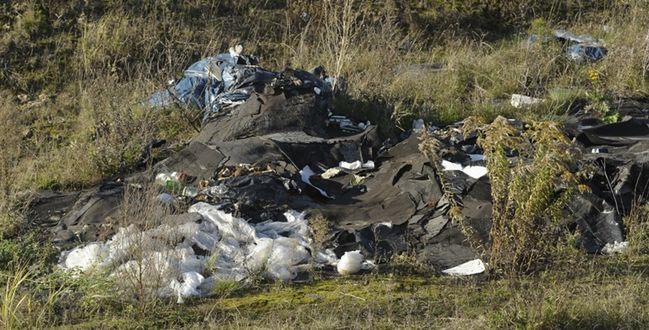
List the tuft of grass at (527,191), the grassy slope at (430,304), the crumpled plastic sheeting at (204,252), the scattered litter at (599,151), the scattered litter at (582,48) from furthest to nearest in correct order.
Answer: the scattered litter at (582,48) < the scattered litter at (599,151) < the crumpled plastic sheeting at (204,252) < the tuft of grass at (527,191) < the grassy slope at (430,304)

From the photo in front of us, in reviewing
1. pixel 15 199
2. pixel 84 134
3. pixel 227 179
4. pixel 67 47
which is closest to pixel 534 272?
pixel 227 179

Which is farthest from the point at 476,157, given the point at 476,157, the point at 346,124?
the point at 346,124

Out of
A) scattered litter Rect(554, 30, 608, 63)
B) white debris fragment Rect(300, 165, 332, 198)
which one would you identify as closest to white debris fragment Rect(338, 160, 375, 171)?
white debris fragment Rect(300, 165, 332, 198)

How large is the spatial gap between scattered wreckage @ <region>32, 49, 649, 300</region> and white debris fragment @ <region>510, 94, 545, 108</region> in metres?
0.70

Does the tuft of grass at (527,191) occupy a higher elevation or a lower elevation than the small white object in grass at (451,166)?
higher

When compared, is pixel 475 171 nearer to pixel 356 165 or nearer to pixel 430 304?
pixel 356 165

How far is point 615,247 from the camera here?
6.71m

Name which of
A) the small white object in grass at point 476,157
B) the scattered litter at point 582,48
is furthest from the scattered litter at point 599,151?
the scattered litter at point 582,48

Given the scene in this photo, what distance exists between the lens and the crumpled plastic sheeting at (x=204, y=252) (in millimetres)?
5805

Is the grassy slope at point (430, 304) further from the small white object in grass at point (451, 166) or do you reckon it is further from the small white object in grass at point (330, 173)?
the small white object in grass at point (330, 173)

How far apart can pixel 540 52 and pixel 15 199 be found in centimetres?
649

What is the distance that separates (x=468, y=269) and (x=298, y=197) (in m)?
1.86

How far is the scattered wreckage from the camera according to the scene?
20.8ft

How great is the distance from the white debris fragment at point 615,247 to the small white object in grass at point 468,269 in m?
1.02
